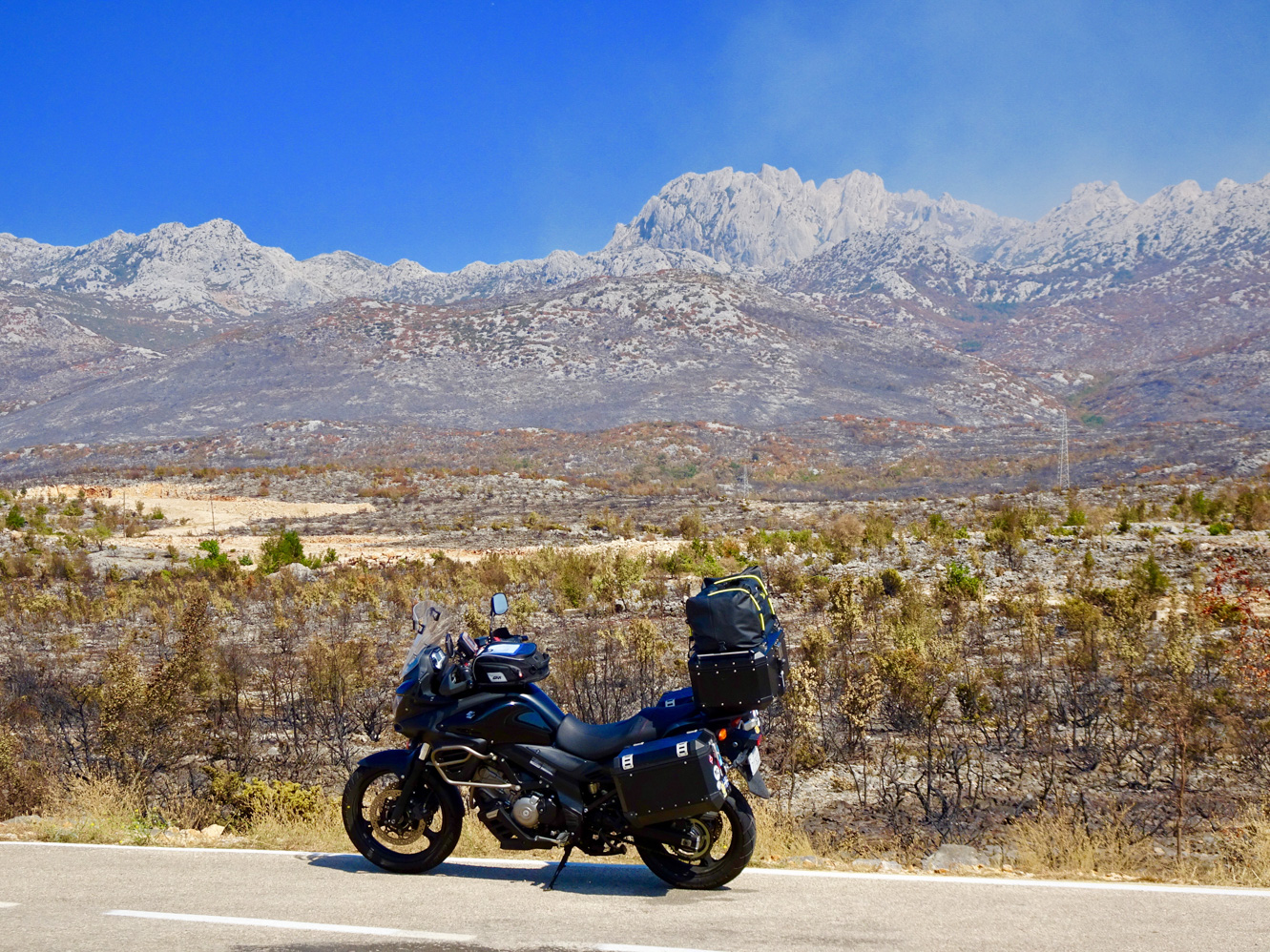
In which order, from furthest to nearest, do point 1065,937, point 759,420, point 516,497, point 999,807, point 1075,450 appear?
point 759,420
point 1075,450
point 516,497
point 999,807
point 1065,937

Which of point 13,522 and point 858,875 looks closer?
point 858,875

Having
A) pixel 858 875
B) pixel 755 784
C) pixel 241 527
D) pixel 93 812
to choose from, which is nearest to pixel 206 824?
pixel 93 812

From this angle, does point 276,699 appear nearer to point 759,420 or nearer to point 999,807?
point 999,807

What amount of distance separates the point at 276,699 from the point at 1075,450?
68267 mm

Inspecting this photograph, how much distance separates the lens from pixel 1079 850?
5.49 meters

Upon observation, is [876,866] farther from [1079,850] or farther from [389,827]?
[389,827]

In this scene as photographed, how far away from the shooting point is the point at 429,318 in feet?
415

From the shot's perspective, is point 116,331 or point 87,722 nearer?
point 87,722

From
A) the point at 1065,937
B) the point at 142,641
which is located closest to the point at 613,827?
the point at 1065,937

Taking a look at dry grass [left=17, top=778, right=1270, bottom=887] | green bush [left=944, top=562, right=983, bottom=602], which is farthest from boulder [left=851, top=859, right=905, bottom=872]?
green bush [left=944, top=562, right=983, bottom=602]

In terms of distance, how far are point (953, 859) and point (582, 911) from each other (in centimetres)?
283

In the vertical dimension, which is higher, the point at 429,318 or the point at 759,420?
the point at 429,318

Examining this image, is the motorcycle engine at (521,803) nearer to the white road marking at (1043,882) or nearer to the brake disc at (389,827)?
the brake disc at (389,827)

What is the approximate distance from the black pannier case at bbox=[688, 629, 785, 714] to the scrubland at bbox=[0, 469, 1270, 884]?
1.54m
